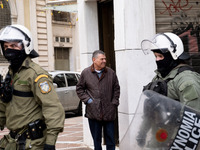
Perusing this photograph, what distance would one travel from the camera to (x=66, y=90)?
12.1 m

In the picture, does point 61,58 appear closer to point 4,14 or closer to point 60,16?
point 60,16

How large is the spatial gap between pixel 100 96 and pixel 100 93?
0.05 meters

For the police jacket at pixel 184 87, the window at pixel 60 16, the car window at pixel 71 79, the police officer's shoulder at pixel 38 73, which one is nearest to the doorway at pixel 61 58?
the window at pixel 60 16

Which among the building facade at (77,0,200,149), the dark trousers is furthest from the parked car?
the dark trousers

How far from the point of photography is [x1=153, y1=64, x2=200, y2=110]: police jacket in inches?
106

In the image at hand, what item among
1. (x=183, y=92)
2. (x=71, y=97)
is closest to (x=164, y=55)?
(x=183, y=92)

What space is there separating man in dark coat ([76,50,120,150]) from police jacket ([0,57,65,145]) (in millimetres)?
2229

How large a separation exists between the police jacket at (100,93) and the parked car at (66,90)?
21.3 ft

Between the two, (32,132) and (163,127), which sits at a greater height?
(163,127)

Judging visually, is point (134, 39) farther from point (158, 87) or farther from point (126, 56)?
point (158, 87)

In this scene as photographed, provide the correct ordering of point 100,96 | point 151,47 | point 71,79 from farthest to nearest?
point 71,79 → point 100,96 → point 151,47

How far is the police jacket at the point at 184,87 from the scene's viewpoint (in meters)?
2.70

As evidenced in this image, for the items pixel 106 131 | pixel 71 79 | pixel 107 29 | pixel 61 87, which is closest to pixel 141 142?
pixel 106 131

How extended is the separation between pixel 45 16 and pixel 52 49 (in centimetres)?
220
